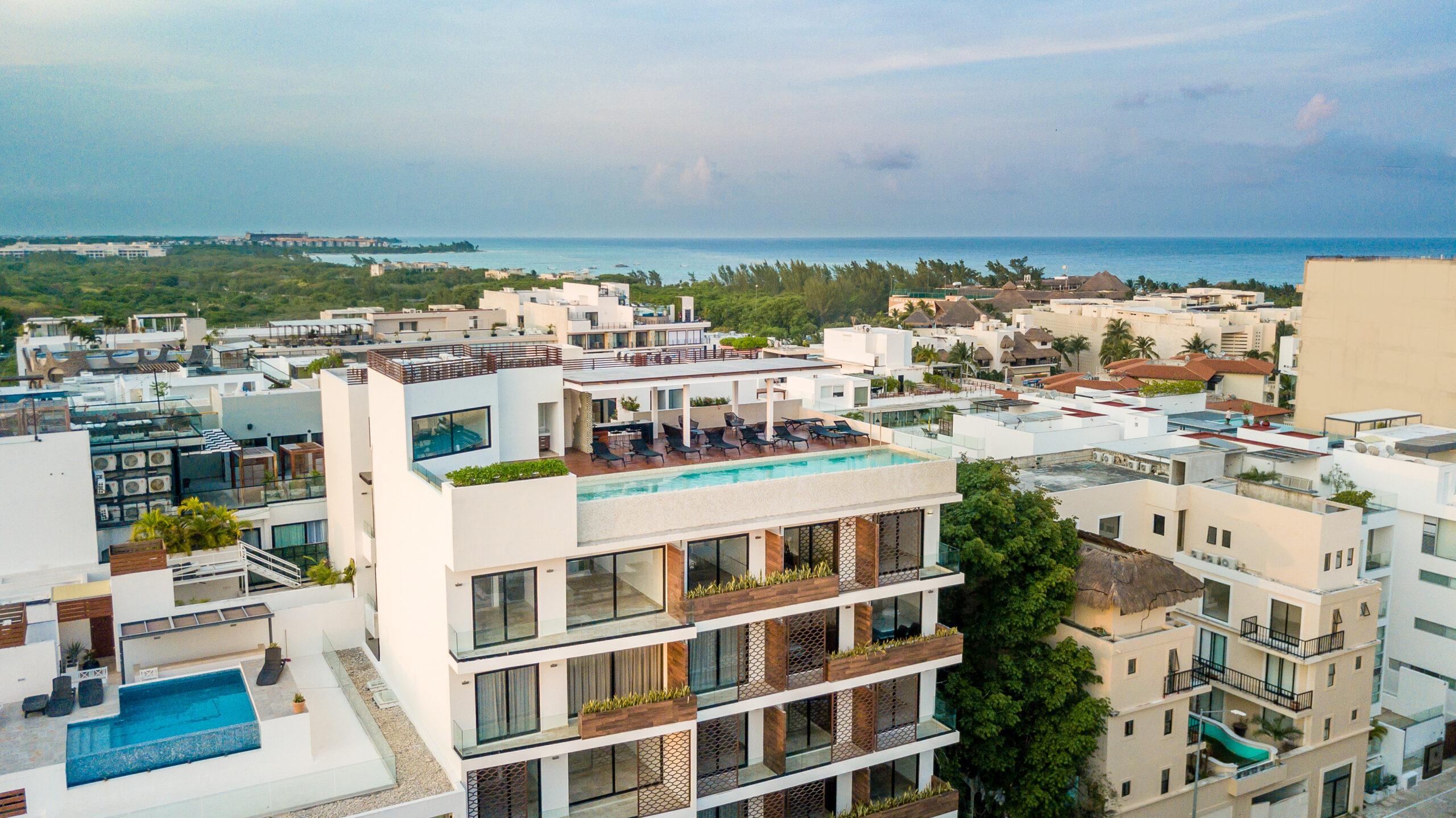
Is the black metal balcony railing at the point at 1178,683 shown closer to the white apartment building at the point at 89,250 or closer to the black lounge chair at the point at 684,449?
the black lounge chair at the point at 684,449

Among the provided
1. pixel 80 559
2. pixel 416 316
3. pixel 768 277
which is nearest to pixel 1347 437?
pixel 80 559

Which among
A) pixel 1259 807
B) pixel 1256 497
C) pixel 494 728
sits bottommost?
pixel 1259 807

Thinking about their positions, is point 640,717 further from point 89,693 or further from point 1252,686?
point 1252,686

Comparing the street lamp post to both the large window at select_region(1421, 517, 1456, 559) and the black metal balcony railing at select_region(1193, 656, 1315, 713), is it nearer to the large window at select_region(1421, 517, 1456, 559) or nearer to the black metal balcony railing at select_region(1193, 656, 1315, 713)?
the black metal balcony railing at select_region(1193, 656, 1315, 713)

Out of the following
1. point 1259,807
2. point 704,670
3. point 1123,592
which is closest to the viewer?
point 704,670

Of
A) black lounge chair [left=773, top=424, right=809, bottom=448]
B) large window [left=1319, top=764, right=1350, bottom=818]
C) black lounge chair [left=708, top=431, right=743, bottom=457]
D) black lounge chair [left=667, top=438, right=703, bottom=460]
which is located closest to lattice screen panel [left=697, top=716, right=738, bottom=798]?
black lounge chair [left=667, top=438, right=703, bottom=460]

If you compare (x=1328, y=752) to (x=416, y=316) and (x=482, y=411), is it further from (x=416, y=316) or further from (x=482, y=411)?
(x=416, y=316)
